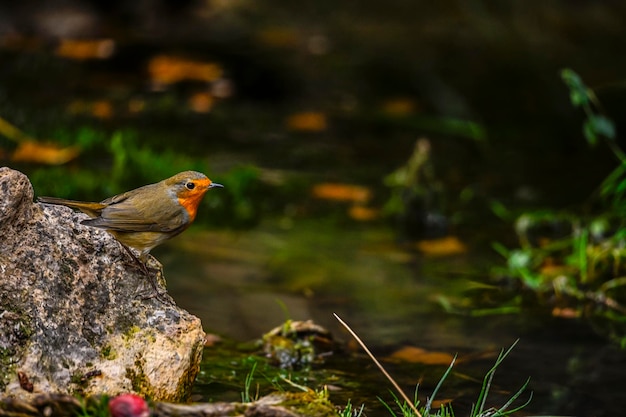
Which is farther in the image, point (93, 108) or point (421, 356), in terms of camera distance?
point (93, 108)

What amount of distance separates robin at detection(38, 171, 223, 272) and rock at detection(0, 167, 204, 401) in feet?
0.52

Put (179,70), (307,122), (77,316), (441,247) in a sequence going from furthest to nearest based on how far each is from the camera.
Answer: (179,70) < (307,122) < (441,247) < (77,316)

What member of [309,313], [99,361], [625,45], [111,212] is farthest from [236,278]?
[625,45]

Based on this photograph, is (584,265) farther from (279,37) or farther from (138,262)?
(279,37)

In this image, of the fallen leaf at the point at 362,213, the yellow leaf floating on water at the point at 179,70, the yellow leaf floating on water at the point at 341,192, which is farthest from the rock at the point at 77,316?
the yellow leaf floating on water at the point at 179,70

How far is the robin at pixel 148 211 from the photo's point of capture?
135 inches

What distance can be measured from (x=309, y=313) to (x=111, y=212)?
67.9 inches

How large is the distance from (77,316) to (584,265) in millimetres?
2955

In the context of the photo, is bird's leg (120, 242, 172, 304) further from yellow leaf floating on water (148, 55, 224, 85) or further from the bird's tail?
yellow leaf floating on water (148, 55, 224, 85)

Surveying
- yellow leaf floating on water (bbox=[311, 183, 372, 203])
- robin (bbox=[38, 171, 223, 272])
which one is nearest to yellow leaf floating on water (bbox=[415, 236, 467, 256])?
yellow leaf floating on water (bbox=[311, 183, 372, 203])

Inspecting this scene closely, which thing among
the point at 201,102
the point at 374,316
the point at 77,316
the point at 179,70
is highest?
the point at 179,70

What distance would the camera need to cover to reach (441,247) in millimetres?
5992

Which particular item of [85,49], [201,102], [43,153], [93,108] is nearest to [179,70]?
[201,102]

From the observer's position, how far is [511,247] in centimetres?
601
